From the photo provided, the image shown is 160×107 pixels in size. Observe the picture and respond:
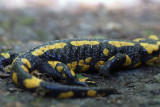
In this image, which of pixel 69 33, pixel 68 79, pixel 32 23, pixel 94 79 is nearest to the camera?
pixel 68 79

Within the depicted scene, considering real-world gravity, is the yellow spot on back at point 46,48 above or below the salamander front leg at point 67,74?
above

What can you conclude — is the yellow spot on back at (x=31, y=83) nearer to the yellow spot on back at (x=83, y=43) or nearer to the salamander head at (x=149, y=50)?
the yellow spot on back at (x=83, y=43)

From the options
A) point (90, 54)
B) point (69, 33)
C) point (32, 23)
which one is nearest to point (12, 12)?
point (32, 23)

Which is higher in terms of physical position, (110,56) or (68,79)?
(110,56)

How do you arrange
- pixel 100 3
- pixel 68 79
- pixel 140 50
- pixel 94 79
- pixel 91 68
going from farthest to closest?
1. pixel 100 3
2. pixel 140 50
3. pixel 91 68
4. pixel 94 79
5. pixel 68 79

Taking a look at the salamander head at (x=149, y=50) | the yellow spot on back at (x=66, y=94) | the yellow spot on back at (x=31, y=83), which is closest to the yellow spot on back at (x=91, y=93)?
the yellow spot on back at (x=66, y=94)

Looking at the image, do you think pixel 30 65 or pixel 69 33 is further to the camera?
pixel 69 33

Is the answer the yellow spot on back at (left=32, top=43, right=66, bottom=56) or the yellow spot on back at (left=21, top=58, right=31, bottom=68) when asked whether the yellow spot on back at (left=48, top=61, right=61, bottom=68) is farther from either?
the yellow spot on back at (left=21, top=58, right=31, bottom=68)

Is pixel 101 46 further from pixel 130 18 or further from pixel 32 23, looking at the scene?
pixel 130 18

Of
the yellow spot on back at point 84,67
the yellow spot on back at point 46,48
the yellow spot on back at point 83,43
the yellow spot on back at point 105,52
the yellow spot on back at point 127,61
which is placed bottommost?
the yellow spot on back at point 84,67
